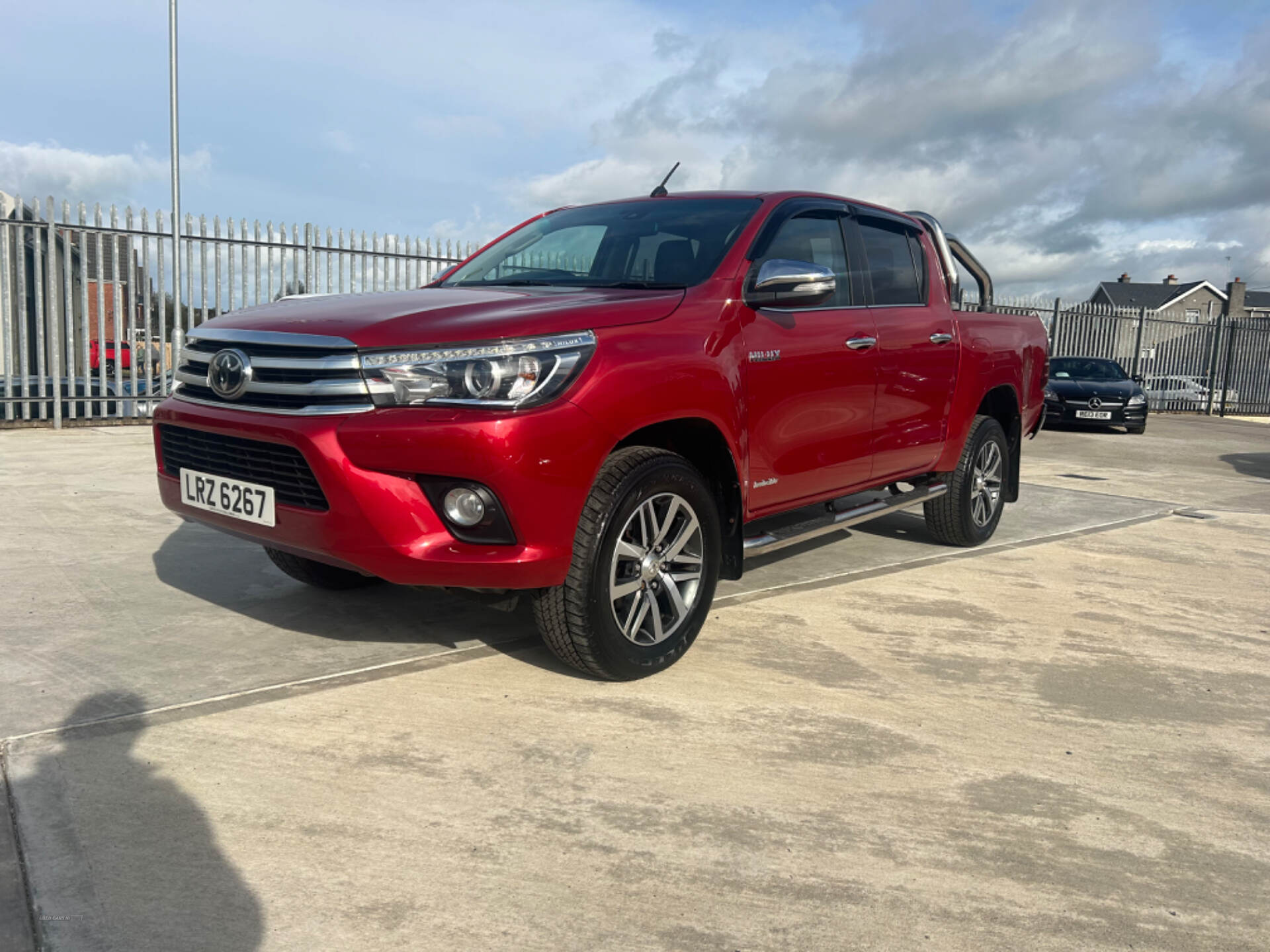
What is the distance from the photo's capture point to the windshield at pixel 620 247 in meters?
4.02

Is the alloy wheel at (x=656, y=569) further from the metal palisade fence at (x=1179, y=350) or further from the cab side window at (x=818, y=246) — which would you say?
the metal palisade fence at (x=1179, y=350)

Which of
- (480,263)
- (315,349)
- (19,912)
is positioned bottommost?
(19,912)

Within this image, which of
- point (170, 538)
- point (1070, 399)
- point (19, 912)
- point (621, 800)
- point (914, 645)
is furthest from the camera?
point (1070, 399)

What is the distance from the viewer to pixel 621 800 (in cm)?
263

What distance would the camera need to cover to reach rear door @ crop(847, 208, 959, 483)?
15.8 feet

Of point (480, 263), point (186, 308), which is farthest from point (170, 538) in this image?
point (186, 308)

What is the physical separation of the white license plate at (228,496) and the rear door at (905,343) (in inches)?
109

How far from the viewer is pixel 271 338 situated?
10.7 ft

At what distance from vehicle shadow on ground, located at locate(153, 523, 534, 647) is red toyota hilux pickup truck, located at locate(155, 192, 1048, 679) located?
207mm

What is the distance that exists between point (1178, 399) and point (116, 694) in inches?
1019

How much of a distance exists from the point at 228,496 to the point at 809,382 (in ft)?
7.45

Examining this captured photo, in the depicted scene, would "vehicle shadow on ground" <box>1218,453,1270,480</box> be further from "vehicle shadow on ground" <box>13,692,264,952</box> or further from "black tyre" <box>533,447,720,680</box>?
"vehicle shadow on ground" <box>13,692,264,952</box>

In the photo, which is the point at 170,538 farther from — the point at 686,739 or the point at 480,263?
the point at 686,739

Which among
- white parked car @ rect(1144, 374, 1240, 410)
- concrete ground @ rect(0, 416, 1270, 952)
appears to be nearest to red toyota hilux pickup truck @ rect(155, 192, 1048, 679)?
concrete ground @ rect(0, 416, 1270, 952)
